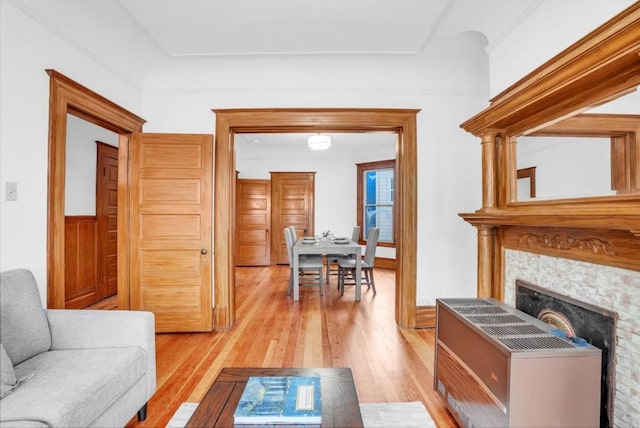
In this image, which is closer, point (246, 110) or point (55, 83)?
point (55, 83)

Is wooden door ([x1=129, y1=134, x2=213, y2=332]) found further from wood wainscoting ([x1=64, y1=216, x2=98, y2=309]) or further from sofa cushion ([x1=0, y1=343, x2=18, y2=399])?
sofa cushion ([x1=0, y1=343, x2=18, y2=399])

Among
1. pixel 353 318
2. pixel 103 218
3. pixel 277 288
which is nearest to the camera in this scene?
pixel 353 318

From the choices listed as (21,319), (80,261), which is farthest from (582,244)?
(80,261)

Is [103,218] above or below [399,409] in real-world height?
above

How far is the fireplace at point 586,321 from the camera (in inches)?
59.1

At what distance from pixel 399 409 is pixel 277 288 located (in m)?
3.40

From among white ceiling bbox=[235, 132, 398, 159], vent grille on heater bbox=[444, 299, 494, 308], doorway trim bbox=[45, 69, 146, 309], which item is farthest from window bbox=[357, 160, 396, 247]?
doorway trim bbox=[45, 69, 146, 309]

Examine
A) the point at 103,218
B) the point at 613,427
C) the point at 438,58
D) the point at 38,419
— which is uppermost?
Answer: the point at 438,58

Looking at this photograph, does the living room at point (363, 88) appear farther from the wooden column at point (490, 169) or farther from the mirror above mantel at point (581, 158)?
the mirror above mantel at point (581, 158)

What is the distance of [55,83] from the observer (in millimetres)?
2238

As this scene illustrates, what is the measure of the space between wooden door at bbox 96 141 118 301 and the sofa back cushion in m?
2.94

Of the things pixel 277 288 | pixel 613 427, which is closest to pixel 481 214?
pixel 613 427

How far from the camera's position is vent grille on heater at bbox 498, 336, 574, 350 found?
4.63 feet

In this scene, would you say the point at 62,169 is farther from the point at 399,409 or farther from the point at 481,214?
the point at 481,214
